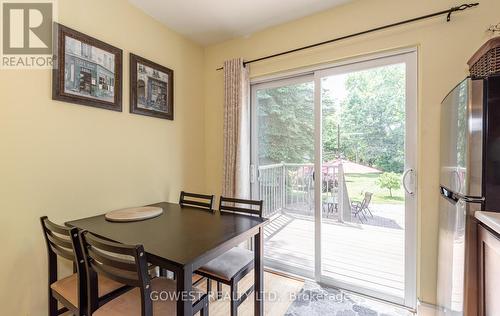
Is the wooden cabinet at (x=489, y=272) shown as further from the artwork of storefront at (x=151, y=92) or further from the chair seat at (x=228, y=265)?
the artwork of storefront at (x=151, y=92)

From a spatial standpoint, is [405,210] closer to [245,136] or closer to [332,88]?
[332,88]

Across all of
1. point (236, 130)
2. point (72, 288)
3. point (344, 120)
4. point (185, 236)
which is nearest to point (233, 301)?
point (185, 236)

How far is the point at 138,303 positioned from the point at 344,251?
1780 millimetres

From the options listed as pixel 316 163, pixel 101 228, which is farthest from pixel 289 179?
pixel 101 228

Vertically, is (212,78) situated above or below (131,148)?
above

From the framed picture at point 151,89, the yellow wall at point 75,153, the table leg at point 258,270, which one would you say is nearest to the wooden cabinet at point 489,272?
the table leg at point 258,270

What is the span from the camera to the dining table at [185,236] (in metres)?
1.04

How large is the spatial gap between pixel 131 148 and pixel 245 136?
1.13 m

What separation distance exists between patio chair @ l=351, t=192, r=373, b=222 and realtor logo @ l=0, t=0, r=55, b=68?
2.66 meters

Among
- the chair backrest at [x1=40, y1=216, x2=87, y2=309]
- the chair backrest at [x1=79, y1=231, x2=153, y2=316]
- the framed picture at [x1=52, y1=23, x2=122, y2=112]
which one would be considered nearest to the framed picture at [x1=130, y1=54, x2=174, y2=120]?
the framed picture at [x1=52, y1=23, x2=122, y2=112]

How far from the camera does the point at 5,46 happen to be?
1452 mm

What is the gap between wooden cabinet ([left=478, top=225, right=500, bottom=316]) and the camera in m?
0.95

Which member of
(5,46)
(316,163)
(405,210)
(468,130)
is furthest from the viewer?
(316,163)

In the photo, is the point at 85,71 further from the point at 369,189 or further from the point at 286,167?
the point at 369,189
